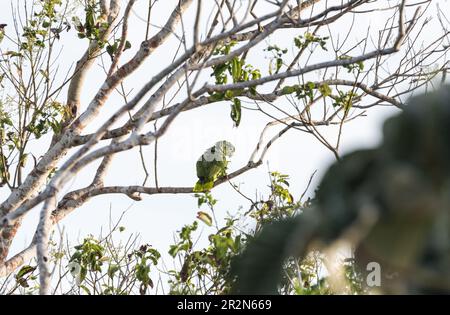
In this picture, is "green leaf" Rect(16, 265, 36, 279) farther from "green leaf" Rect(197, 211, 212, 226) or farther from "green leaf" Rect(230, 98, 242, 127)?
"green leaf" Rect(197, 211, 212, 226)

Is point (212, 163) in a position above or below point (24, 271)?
above

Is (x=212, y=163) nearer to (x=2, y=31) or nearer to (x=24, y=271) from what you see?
(x=24, y=271)

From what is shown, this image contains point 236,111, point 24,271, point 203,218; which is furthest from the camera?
point 24,271

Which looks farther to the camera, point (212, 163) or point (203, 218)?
point (212, 163)

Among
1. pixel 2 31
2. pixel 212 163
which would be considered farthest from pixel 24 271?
pixel 2 31

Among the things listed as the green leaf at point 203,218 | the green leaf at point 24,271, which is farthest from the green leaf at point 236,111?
the green leaf at point 24,271

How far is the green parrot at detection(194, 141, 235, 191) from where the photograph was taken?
4.89 meters

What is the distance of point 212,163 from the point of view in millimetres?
4883

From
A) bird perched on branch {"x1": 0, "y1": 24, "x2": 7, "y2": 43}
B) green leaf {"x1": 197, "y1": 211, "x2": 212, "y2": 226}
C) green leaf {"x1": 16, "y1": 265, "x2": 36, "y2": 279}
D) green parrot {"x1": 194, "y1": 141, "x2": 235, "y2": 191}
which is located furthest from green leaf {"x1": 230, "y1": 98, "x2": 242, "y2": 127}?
bird perched on branch {"x1": 0, "y1": 24, "x2": 7, "y2": 43}

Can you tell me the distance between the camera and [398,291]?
116 centimetres

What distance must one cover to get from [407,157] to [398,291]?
0.80 ft

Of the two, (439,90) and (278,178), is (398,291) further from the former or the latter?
(278,178)

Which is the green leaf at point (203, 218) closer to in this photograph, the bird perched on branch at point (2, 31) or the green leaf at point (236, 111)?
the green leaf at point (236, 111)
